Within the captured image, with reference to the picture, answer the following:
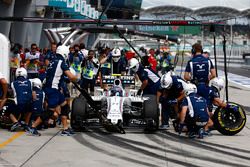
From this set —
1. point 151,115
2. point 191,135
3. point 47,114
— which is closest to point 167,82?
point 151,115

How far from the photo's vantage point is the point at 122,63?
67.4 feet

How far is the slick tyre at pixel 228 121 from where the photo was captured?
1277cm

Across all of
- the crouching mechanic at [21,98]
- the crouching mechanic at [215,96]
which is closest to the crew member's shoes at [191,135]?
the crouching mechanic at [215,96]

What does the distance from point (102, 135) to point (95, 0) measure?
4886 centimetres

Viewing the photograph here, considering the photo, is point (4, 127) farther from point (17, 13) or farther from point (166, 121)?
point (17, 13)

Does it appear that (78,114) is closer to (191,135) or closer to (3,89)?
(3,89)

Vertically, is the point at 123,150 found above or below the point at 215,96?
below

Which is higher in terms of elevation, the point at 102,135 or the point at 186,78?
the point at 186,78

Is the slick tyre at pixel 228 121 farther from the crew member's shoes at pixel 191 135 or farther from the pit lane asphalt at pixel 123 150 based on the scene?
the crew member's shoes at pixel 191 135

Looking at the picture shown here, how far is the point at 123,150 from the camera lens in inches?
421

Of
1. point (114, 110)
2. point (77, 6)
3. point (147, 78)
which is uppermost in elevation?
point (77, 6)

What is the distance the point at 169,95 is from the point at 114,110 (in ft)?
5.29

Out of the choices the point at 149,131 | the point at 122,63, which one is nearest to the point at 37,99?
the point at 149,131

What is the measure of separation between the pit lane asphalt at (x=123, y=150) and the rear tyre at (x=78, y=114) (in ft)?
0.66
